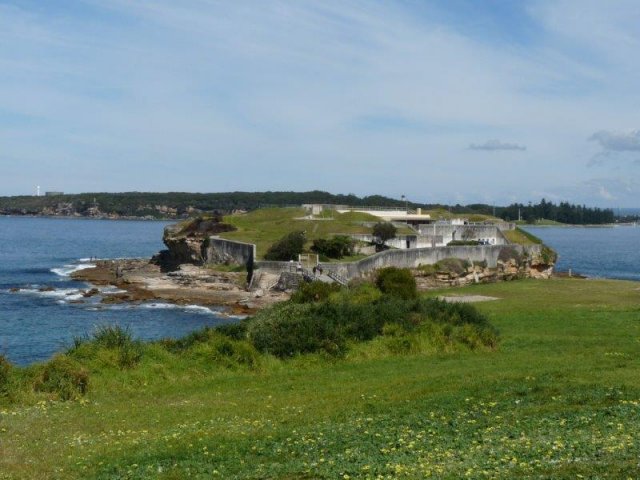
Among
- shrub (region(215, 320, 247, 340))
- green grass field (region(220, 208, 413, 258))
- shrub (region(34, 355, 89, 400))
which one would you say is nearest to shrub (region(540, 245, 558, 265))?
green grass field (region(220, 208, 413, 258))

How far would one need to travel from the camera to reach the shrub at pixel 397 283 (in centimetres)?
3588

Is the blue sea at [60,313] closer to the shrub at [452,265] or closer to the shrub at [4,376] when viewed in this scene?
the shrub at [4,376]

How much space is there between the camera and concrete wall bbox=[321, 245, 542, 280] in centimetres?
5229

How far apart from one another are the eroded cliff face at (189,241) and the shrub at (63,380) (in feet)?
189

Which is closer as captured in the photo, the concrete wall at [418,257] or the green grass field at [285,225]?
the concrete wall at [418,257]

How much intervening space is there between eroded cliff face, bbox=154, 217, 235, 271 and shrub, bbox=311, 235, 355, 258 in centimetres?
1768

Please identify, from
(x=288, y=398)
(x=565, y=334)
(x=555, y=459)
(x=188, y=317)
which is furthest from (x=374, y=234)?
(x=555, y=459)

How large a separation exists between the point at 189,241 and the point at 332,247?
23.2 meters

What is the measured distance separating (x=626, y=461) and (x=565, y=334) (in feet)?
55.3

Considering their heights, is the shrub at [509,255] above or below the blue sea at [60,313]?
above

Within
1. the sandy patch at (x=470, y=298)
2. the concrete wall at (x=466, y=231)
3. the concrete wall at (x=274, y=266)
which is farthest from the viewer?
the concrete wall at (x=466, y=231)

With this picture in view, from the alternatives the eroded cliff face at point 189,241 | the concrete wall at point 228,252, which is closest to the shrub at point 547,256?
the concrete wall at point 228,252

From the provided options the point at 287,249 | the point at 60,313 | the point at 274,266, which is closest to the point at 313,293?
the point at 60,313

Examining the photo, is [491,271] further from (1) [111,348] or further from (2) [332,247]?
(1) [111,348]
